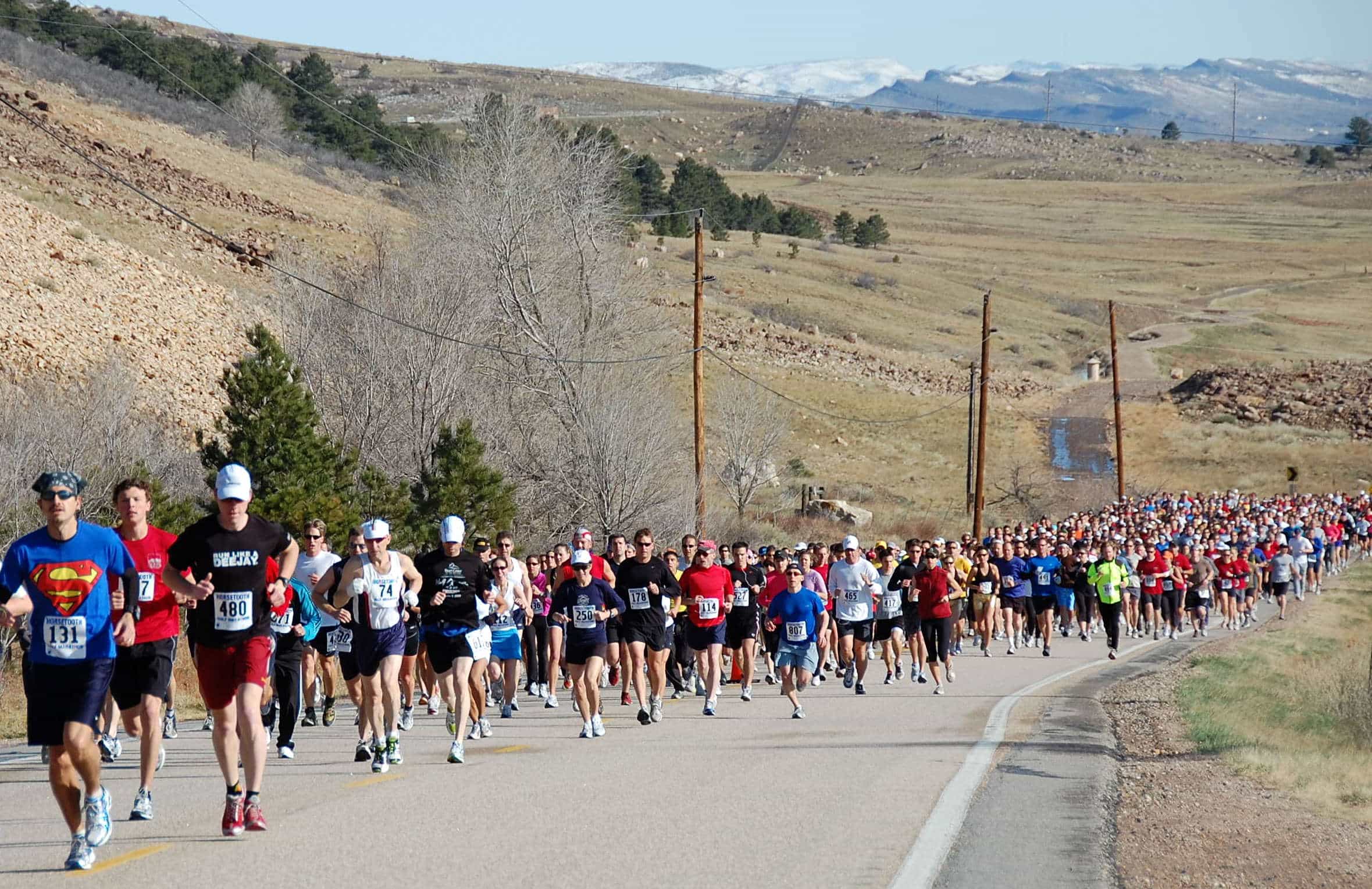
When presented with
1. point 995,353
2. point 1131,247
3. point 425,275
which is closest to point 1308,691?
point 425,275

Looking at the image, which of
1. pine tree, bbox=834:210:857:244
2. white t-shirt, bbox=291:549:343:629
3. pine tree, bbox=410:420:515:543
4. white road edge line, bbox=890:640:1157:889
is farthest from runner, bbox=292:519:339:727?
pine tree, bbox=834:210:857:244

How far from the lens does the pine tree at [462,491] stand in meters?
28.2

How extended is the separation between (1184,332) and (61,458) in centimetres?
9777

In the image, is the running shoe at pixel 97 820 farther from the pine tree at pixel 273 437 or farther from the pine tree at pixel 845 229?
the pine tree at pixel 845 229

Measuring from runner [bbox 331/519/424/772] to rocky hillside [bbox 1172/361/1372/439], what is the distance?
249ft

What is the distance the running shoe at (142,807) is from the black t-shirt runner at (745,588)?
897 centimetres

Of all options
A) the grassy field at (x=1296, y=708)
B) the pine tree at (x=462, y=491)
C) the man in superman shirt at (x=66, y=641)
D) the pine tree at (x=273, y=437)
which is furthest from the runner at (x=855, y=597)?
the man in superman shirt at (x=66, y=641)

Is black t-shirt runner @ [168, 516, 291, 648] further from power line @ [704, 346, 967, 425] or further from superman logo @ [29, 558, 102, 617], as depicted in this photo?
power line @ [704, 346, 967, 425]

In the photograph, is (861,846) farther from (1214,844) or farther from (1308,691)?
(1308,691)

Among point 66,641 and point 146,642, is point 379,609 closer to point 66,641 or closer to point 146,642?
point 146,642

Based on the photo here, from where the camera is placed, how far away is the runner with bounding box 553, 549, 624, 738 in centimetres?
1393

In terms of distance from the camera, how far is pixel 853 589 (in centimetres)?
1848

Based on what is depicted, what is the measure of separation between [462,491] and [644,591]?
13767mm

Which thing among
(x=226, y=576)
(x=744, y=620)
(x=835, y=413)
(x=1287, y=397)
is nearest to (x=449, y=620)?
(x=226, y=576)
